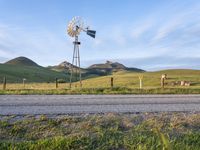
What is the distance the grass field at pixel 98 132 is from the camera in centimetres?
583

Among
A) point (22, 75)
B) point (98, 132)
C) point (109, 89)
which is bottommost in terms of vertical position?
point (98, 132)

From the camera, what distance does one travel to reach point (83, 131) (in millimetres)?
6633

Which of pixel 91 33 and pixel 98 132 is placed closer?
pixel 98 132

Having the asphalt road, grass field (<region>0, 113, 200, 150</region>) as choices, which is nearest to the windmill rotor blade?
the asphalt road

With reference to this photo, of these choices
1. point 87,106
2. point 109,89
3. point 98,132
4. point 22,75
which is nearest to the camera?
point 98,132

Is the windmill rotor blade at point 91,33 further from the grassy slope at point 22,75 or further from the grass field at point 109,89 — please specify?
the grassy slope at point 22,75

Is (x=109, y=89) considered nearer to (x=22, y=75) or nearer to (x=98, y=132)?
(x=98, y=132)

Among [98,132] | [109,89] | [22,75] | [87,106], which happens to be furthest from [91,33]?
[22,75]

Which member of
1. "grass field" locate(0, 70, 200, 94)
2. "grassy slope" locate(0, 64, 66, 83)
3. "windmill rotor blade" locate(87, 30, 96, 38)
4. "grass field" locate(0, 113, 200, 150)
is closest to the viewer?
"grass field" locate(0, 113, 200, 150)

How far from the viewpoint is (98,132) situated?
6.49 m

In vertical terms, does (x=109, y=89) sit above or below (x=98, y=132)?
above

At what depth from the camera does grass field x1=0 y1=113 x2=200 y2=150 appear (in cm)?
583

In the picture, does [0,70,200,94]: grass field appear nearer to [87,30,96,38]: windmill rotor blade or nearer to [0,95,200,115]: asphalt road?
[87,30,96,38]: windmill rotor blade

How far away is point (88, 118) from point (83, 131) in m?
1.05
